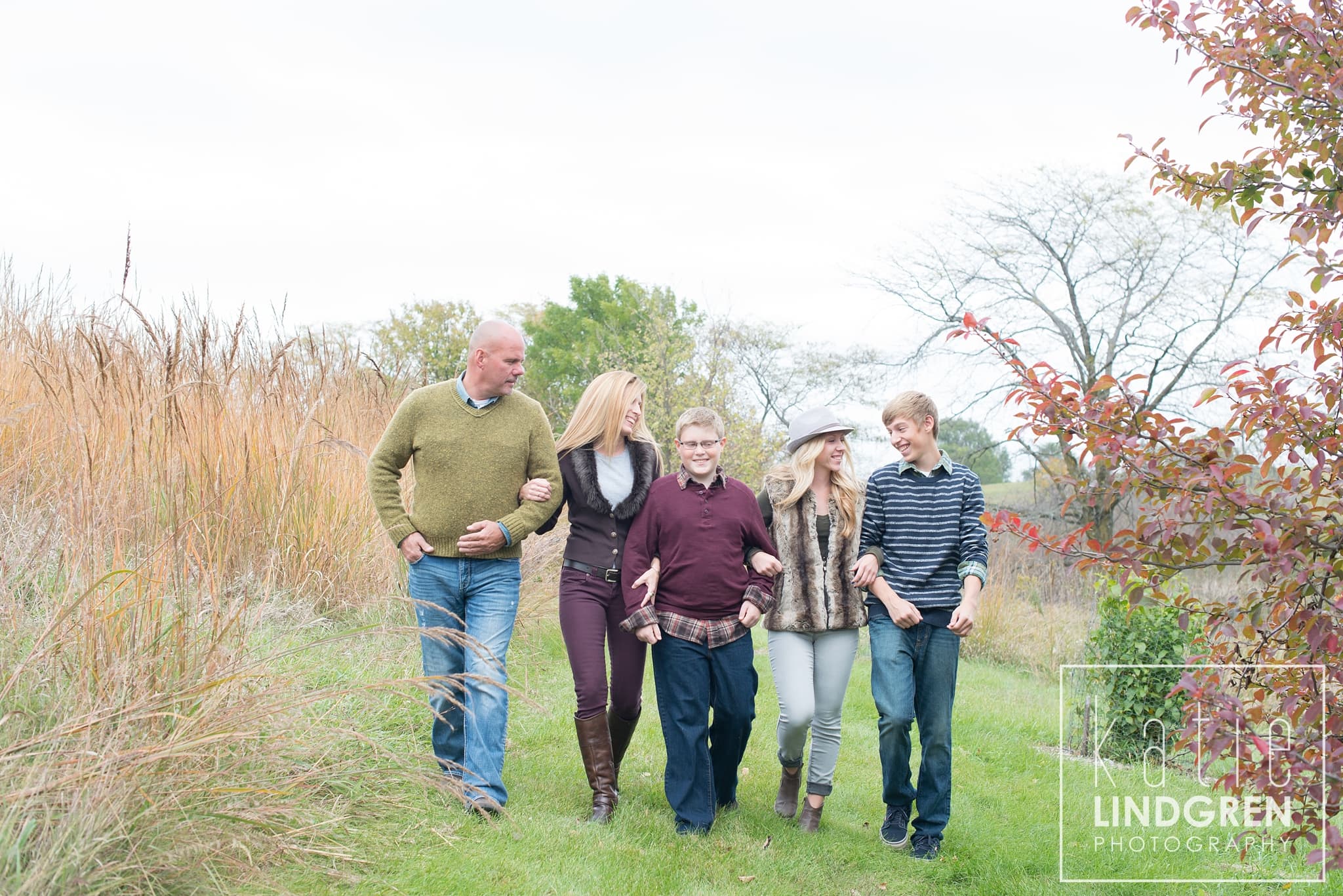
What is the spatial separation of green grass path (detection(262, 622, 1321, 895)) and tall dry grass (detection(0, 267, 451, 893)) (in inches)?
9.6

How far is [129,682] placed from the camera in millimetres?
3223

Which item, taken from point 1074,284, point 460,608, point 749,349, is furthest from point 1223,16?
point 749,349

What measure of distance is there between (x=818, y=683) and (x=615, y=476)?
1.34 metres

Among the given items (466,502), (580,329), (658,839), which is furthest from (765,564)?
(580,329)

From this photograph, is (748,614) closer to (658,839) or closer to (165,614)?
(658,839)

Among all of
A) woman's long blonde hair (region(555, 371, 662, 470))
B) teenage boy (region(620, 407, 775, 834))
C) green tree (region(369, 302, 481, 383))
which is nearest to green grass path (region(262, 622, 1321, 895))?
teenage boy (region(620, 407, 775, 834))

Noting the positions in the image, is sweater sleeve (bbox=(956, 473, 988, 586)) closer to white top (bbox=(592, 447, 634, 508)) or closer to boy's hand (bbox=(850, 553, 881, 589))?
boy's hand (bbox=(850, 553, 881, 589))

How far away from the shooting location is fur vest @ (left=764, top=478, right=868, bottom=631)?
461cm

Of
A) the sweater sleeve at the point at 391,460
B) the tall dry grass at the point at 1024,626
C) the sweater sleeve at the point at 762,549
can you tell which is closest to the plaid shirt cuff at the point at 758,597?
the sweater sleeve at the point at 762,549

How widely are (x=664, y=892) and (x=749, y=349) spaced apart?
118 feet

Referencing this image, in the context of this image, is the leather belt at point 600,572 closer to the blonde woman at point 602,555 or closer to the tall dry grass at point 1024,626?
the blonde woman at point 602,555

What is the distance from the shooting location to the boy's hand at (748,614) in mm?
4477

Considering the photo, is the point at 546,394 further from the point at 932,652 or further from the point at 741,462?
the point at 932,652

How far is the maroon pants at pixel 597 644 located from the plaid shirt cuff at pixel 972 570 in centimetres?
145
